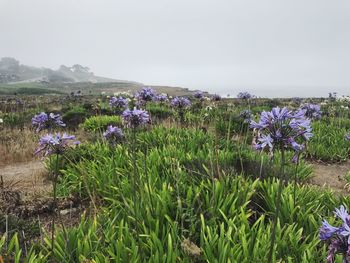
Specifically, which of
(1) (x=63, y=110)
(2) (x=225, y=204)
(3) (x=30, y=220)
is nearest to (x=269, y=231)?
(2) (x=225, y=204)

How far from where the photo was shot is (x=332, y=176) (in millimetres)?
8680

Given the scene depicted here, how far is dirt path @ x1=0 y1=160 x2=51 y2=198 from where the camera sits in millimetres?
6475

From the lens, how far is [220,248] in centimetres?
331

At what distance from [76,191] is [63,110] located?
1362 centimetres

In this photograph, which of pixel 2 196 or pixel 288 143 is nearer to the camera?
pixel 288 143

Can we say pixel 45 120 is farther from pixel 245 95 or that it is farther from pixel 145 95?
pixel 245 95

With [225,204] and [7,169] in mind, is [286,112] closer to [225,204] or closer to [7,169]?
[225,204]

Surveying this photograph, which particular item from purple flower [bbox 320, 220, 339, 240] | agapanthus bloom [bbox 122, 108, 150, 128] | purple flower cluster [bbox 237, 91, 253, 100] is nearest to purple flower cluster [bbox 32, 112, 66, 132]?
agapanthus bloom [bbox 122, 108, 150, 128]

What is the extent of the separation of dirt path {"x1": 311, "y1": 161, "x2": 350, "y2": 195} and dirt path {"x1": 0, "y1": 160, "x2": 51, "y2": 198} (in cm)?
577

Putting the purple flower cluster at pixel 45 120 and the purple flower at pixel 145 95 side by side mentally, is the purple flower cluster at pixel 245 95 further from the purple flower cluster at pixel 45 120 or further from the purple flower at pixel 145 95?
the purple flower cluster at pixel 45 120

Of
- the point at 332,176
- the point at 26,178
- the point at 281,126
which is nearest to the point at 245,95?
the point at 332,176

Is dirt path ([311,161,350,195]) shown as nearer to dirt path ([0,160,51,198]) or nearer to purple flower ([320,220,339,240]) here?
purple flower ([320,220,339,240])

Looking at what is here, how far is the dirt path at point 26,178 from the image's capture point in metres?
6.47

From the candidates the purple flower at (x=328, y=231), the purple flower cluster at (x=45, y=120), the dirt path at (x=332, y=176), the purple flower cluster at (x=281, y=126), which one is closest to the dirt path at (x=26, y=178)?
the purple flower cluster at (x=45, y=120)
